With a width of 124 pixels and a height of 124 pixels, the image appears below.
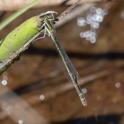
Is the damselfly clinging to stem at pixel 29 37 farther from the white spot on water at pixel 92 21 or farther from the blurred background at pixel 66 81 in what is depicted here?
the white spot on water at pixel 92 21

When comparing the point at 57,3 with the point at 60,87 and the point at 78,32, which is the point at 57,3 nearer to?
the point at 60,87

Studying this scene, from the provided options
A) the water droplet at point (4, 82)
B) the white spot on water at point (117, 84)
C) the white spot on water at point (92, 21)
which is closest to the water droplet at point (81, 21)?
the white spot on water at point (92, 21)

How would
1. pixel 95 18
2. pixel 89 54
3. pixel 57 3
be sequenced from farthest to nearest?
1. pixel 95 18
2. pixel 89 54
3. pixel 57 3

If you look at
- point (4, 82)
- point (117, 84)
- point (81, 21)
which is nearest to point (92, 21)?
point (81, 21)

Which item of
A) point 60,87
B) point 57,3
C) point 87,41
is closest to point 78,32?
point 87,41

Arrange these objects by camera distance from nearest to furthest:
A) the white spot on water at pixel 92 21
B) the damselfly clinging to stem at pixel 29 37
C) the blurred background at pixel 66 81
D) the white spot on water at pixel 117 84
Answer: the damselfly clinging to stem at pixel 29 37, the blurred background at pixel 66 81, the white spot on water at pixel 117 84, the white spot on water at pixel 92 21

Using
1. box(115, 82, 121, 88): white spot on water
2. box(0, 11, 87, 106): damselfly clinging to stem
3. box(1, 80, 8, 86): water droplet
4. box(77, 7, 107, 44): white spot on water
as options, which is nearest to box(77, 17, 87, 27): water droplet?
box(77, 7, 107, 44): white spot on water
